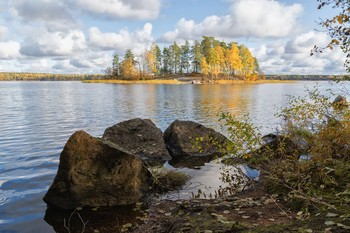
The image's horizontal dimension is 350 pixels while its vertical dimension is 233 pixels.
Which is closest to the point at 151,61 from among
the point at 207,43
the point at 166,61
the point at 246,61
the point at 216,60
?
the point at 166,61

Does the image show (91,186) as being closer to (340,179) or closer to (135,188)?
(135,188)

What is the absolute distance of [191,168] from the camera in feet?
46.0

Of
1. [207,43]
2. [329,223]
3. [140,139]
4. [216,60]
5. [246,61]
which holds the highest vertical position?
[207,43]

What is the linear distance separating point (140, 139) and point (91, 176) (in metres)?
6.06

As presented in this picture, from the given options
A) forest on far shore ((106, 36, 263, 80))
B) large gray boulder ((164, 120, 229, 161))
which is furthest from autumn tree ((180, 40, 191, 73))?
large gray boulder ((164, 120, 229, 161))

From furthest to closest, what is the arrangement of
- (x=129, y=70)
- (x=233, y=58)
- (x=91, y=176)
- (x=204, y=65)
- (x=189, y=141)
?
(x=129, y=70)
(x=233, y=58)
(x=204, y=65)
(x=189, y=141)
(x=91, y=176)

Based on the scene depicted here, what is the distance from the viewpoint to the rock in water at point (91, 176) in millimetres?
9523

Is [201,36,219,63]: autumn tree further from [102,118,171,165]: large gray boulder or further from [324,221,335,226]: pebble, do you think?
[324,221,335,226]: pebble

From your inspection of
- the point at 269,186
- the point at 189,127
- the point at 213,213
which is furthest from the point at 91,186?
the point at 189,127

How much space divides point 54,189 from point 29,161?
6042 mm

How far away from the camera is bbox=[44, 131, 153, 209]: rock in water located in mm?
9523

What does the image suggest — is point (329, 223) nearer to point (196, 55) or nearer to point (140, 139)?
point (140, 139)

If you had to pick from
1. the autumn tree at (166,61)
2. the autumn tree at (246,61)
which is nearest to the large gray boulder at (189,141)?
the autumn tree at (246,61)

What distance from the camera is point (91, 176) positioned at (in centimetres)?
971
